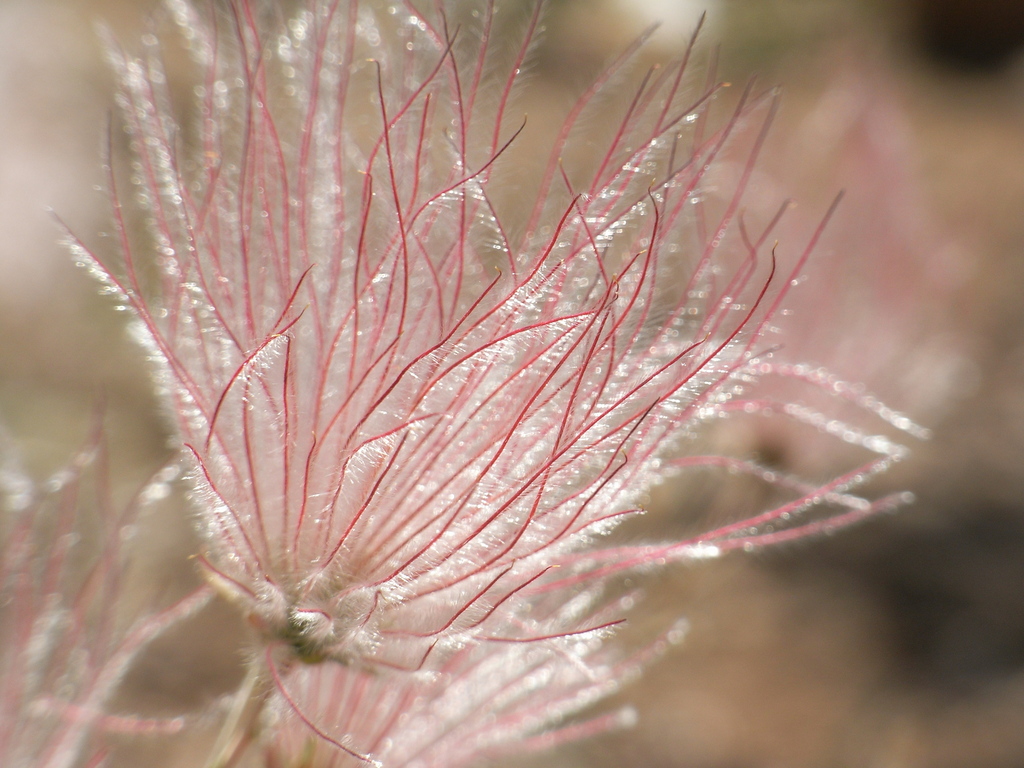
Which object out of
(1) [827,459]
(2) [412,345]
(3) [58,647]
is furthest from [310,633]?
(1) [827,459]

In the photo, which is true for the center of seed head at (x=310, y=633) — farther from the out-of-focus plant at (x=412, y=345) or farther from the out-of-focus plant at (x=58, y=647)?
the out-of-focus plant at (x=58, y=647)

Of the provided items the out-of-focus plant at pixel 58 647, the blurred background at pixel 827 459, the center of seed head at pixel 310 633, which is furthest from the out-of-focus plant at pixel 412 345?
the blurred background at pixel 827 459

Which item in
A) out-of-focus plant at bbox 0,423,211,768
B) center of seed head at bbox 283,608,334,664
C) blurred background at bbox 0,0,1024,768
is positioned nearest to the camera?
center of seed head at bbox 283,608,334,664

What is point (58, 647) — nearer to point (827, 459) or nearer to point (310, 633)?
point (310, 633)

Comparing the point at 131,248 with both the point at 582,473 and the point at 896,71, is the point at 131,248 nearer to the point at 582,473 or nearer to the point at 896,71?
the point at 582,473

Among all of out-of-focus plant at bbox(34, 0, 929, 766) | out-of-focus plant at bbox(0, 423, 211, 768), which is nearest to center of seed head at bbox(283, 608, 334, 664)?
Result: out-of-focus plant at bbox(34, 0, 929, 766)

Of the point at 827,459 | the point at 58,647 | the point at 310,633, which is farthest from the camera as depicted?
the point at 827,459

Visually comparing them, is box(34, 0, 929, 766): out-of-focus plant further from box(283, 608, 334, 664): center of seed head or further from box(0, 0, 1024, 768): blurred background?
box(0, 0, 1024, 768): blurred background
